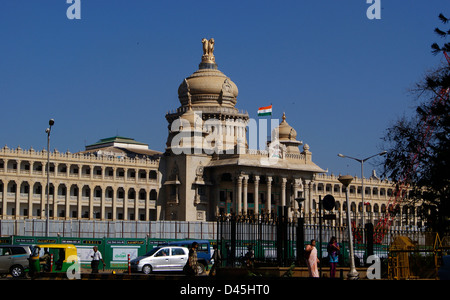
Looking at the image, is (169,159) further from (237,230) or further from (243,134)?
(237,230)

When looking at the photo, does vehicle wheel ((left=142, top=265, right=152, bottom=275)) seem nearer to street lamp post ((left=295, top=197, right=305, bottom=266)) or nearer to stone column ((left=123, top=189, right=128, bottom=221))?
street lamp post ((left=295, top=197, right=305, bottom=266))

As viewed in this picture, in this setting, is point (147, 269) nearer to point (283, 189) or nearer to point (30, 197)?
point (30, 197)

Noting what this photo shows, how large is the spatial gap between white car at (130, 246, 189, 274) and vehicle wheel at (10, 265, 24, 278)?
5858mm

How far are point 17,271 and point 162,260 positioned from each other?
24.2 feet

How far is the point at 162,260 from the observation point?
42000 millimetres

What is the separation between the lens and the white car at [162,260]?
1636 inches

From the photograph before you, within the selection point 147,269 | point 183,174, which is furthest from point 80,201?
point 147,269

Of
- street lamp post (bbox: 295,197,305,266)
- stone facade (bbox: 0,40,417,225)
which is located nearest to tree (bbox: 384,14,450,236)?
street lamp post (bbox: 295,197,305,266)

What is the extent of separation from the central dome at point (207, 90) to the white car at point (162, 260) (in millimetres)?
61364

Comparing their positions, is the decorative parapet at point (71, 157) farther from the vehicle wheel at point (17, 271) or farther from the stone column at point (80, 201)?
the vehicle wheel at point (17, 271)

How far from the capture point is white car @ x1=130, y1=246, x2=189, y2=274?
4156 centimetres

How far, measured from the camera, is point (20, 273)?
37969mm

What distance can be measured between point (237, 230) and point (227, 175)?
219 ft
